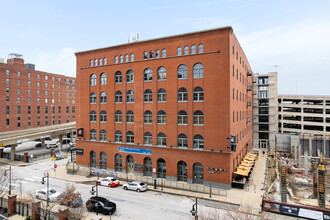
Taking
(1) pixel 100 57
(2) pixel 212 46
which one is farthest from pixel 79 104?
(2) pixel 212 46

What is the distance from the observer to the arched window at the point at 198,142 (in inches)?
1268

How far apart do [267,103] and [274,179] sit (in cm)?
3307

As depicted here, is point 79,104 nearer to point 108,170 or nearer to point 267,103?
point 108,170

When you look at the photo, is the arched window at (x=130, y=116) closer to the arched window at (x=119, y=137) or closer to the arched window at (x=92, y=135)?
the arched window at (x=119, y=137)

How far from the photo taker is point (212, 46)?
31.8m

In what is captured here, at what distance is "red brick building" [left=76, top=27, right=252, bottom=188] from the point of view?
31156mm

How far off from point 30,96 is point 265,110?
7988cm

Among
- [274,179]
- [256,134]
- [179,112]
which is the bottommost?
[274,179]

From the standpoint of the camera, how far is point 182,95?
111ft

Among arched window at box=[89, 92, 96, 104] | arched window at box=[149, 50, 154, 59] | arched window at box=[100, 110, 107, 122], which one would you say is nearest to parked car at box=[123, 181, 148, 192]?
arched window at box=[100, 110, 107, 122]

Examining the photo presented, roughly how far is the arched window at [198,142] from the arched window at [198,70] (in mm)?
9241

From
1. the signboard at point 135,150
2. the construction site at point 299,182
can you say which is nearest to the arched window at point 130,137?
the signboard at point 135,150

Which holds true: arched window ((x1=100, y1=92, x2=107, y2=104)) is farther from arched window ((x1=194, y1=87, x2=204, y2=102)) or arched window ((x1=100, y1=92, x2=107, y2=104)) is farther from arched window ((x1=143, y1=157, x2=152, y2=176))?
arched window ((x1=194, y1=87, x2=204, y2=102))

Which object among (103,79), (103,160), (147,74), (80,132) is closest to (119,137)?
(103,160)
